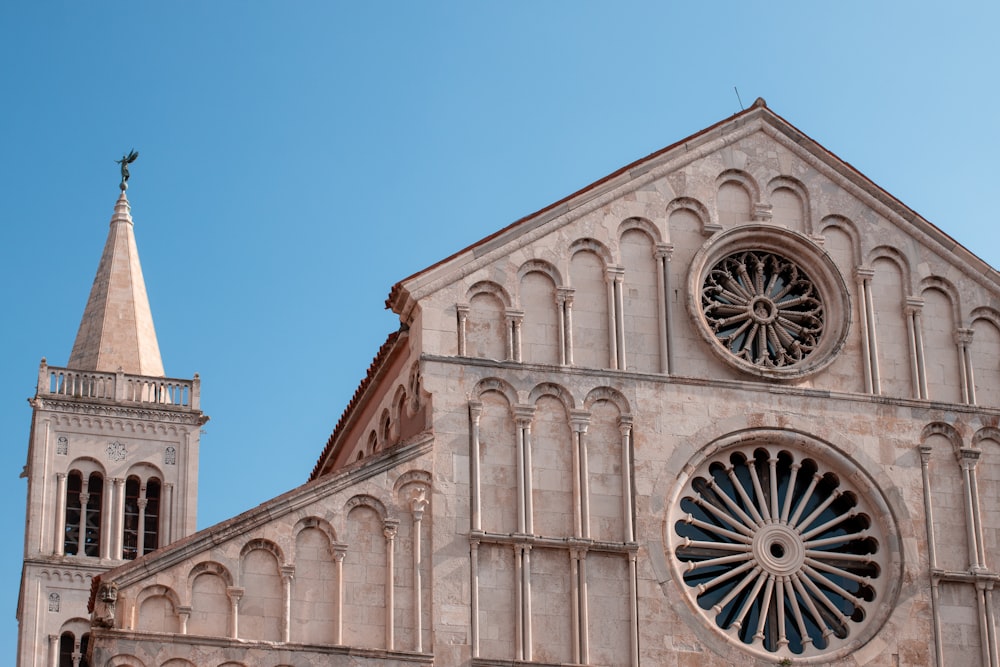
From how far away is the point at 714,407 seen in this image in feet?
91.2

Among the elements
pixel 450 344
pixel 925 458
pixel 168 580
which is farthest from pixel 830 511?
pixel 168 580

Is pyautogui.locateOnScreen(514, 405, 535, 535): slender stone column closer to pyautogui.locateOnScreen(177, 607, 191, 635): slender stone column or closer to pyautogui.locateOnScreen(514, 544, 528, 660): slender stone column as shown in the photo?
pyautogui.locateOnScreen(514, 544, 528, 660): slender stone column

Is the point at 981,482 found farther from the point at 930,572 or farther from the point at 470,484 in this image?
the point at 470,484

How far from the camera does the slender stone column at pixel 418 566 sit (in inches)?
1003

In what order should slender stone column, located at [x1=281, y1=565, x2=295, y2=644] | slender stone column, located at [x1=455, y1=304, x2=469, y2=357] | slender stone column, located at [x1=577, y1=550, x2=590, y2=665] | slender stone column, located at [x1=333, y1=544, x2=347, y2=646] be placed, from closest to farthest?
slender stone column, located at [x1=281, y1=565, x2=295, y2=644], slender stone column, located at [x1=333, y1=544, x2=347, y2=646], slender stone column, located at [x1=577, y1=550, x2=590, y2=665], slender stone column, located at [x1=455, y1=304, x2=469, y2=357]

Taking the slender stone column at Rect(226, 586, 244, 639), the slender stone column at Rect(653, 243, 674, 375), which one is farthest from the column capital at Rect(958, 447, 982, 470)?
the slender stone column at Rect(226, 586, 244, 639)

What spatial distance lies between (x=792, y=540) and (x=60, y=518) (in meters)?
36.5

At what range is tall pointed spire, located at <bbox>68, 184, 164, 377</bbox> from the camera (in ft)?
209

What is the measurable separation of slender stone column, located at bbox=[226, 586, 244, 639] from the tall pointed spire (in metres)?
39.1

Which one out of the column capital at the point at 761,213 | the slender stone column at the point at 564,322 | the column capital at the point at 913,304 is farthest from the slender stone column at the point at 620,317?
the column capital at the point at 913,304

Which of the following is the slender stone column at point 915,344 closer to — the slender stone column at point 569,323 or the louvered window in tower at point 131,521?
the slender stone column at point 569,323

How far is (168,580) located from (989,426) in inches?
456

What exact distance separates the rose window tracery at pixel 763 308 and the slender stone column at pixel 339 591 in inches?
247

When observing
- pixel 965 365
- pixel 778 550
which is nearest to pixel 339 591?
pixel 778 550
